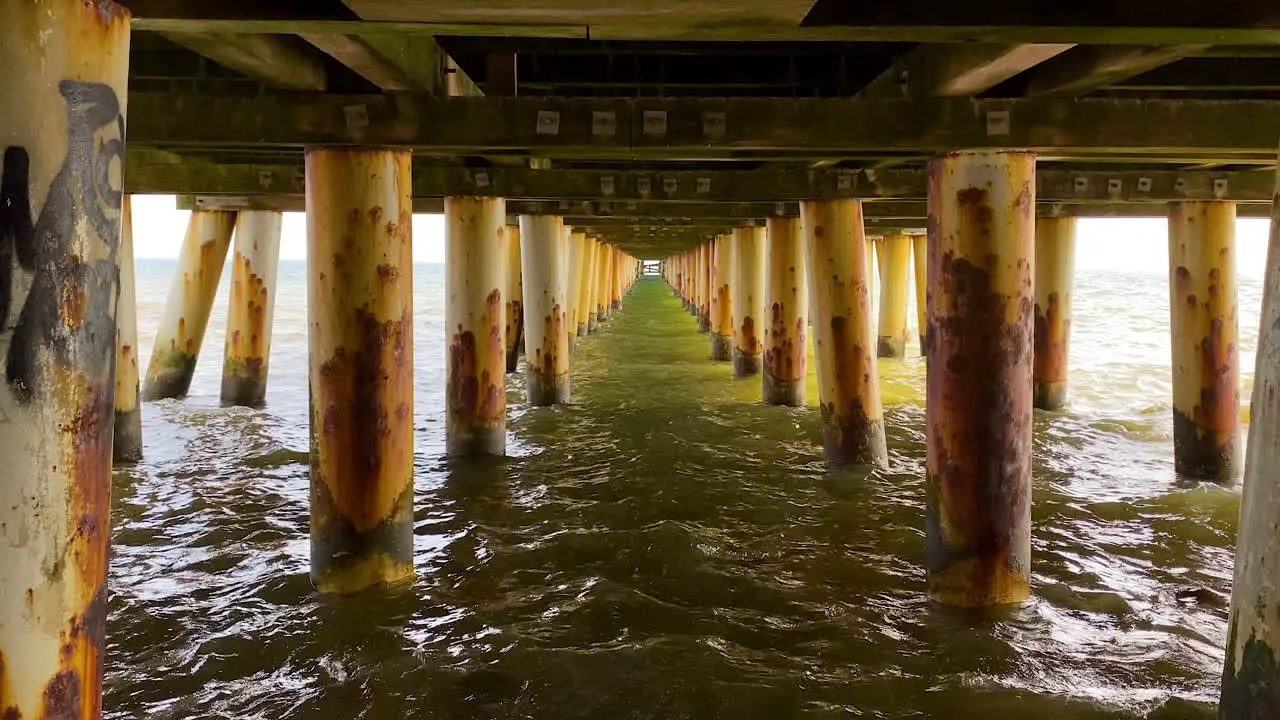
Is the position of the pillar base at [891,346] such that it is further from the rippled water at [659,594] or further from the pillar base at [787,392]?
the rippled water at [659,594]

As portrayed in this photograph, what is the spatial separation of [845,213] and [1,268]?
5.70 metres

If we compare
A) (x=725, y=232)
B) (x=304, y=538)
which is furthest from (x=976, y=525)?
(x=725, y=232)

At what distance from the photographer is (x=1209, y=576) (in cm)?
479

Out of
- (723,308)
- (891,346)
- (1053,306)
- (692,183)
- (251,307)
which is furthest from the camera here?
(891,346)

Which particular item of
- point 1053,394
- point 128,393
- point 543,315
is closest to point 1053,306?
point 1053,394

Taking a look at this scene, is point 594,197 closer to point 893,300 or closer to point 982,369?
point 982,369

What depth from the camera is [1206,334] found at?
22.6ft

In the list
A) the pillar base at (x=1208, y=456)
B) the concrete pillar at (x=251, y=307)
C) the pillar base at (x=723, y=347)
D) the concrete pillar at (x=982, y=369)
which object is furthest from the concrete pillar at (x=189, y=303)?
the pillar base at (x=1208, y=456)

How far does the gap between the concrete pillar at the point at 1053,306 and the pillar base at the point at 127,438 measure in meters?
8.39

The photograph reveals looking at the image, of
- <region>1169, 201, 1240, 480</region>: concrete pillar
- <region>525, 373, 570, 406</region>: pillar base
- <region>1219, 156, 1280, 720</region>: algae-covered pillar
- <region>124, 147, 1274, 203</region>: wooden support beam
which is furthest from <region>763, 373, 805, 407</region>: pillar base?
<region>1219, 156, 1280, 720</region>: algae-covered pillar

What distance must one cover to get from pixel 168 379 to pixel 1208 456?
987cm

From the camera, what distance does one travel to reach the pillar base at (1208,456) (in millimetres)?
6926

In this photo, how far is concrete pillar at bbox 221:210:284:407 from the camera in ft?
32.4

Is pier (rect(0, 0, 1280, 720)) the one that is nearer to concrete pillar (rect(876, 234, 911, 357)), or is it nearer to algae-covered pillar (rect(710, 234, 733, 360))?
algae-covered pillar (rect(710, 234, 733, 360))
